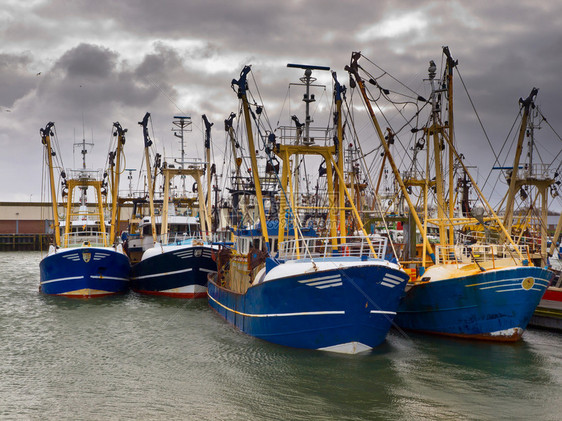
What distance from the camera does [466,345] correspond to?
18.5 metres

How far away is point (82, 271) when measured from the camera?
29031 millimetres

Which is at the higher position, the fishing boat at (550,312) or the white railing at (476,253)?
the white railing at (476,253)

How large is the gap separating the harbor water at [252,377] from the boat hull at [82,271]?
6779mm

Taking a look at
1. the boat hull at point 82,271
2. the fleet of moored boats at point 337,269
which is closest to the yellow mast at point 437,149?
the fleet of moored boats at point 337,269

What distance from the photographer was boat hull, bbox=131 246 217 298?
2928 cm

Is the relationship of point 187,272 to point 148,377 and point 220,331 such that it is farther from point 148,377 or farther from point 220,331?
point 148,377

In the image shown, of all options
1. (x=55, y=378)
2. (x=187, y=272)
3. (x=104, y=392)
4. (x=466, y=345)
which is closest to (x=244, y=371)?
(x=104, y=392)

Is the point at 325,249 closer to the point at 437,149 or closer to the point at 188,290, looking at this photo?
the point at 437,149

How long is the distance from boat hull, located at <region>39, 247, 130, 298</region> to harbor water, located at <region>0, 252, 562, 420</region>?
267 inches

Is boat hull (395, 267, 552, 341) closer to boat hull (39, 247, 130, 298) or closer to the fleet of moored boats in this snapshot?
the fleet of moored boats

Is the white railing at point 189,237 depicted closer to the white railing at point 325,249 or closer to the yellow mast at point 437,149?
the white railing at point 325,249

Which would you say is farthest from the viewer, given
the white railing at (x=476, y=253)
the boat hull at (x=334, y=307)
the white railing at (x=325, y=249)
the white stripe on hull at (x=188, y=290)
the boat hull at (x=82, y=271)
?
the white stripe on hull at (x=188, y=290)

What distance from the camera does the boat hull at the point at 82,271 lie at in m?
28.7

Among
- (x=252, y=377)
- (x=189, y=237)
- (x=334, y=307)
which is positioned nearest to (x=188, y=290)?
(x=189, y=237)
